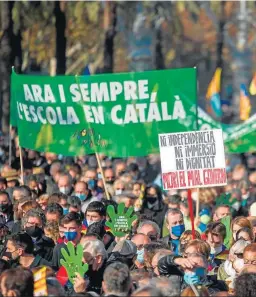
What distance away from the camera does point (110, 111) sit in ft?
55.8

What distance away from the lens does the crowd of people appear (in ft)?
28.7

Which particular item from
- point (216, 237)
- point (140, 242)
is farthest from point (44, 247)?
point (216, 237)

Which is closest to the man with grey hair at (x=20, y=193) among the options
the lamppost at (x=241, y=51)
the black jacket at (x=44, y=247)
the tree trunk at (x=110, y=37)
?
the black jacket at (x=44, y=247)

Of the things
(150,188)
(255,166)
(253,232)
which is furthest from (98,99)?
(255,166)

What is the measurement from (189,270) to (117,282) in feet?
4.15

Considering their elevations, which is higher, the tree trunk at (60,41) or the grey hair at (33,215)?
the tree trunk at (60,41)

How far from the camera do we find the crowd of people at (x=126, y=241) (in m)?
8.73

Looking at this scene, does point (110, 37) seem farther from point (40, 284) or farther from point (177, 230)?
point (40, 284)

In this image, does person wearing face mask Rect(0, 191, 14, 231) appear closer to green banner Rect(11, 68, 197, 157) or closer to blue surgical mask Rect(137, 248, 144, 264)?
green banner Rect(11, 68, 197, 157)

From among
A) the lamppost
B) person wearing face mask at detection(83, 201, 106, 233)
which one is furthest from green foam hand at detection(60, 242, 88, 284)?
the lamppost

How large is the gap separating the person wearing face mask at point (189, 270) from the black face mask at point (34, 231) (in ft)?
7.69

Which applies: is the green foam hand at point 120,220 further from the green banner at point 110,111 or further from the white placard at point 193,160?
the green banner at point 110,111

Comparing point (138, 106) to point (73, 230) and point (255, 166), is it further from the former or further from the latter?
point (255, 166)

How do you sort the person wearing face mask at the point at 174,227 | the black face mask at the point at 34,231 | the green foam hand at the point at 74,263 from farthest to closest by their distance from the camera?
the person wearing face mask at the point at 174,227, the black face mask at the point at 34,231, the green foam hand at the point at 74,263
